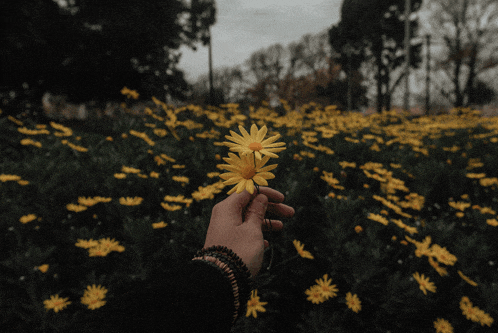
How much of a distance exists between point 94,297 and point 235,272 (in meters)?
1.34

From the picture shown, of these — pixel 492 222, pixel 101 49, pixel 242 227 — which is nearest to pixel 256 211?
pixel 242 227

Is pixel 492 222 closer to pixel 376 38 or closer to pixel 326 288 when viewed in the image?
pixel 326 288

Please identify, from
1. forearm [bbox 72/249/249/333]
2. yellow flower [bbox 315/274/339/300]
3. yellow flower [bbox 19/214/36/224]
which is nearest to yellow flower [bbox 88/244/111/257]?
yellow flower [bbox 19/214/36/224]

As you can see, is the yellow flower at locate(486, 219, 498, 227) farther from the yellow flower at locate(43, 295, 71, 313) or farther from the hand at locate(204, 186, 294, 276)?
the yellow flower at locate(43, 295, 71, 313)

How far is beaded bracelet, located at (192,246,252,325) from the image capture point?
0.85 metres

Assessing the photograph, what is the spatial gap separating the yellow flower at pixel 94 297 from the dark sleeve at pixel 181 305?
108 centimetres

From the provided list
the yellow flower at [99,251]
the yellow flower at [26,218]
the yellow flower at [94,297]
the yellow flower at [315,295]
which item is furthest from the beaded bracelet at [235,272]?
the yellow flower at [26,218]

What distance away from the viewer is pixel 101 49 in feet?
38.7

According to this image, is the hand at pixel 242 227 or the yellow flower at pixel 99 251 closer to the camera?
the hand at pixel 242 227

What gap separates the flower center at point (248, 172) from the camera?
2.62 ft

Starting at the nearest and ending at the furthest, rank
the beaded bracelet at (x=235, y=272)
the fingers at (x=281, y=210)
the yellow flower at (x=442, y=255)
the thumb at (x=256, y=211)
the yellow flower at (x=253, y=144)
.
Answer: the yellow flower at (x=253, y=144) → the beaded bracelet at (x=235, y=272) → the thumb at (x=256, y=211) → the fingers at (x=281, y=210) → the yellow flower at (x=442, y=255)

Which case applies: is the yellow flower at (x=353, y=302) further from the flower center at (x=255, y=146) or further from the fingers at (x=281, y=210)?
the flower center at (x=255, y=146)

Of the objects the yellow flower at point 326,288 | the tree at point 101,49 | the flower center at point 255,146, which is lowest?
the yellow flower at point 326,288

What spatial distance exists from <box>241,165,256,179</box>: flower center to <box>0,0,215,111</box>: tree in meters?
11.0
